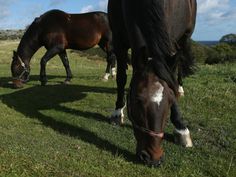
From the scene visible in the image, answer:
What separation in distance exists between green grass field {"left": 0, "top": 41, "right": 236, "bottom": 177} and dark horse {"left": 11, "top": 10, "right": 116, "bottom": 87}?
132 cm

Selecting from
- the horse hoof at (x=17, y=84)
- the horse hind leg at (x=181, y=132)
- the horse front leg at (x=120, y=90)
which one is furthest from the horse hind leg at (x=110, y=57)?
the horse hind leg at (x=181, y=132)

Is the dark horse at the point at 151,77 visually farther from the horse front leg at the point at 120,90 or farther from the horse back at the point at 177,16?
the horse front leg at the point at 120,90

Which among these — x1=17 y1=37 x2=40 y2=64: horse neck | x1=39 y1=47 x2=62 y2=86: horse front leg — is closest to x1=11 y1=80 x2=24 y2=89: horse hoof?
x1=39 y1=47 x2=62 y2=86: horse front leg

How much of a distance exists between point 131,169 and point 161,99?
3.14 feet

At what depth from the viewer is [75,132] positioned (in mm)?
6855

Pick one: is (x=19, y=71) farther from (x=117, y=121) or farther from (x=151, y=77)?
(x=151, y=77)

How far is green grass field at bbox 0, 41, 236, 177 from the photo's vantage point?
201 inches

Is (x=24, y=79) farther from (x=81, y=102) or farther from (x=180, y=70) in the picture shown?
(x=180, y=70)

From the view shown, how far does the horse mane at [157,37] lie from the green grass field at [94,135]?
3.69ft

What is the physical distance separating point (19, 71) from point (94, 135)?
6.17 meters

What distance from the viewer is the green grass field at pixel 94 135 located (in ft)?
16.8

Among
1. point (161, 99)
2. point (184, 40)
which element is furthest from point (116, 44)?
point (161, 99)

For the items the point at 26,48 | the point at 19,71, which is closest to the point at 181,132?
the point at 19,71

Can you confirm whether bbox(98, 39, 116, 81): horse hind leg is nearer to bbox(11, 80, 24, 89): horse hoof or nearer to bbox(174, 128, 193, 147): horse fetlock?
bbox(11, 80, 24, 89): horse hoof
